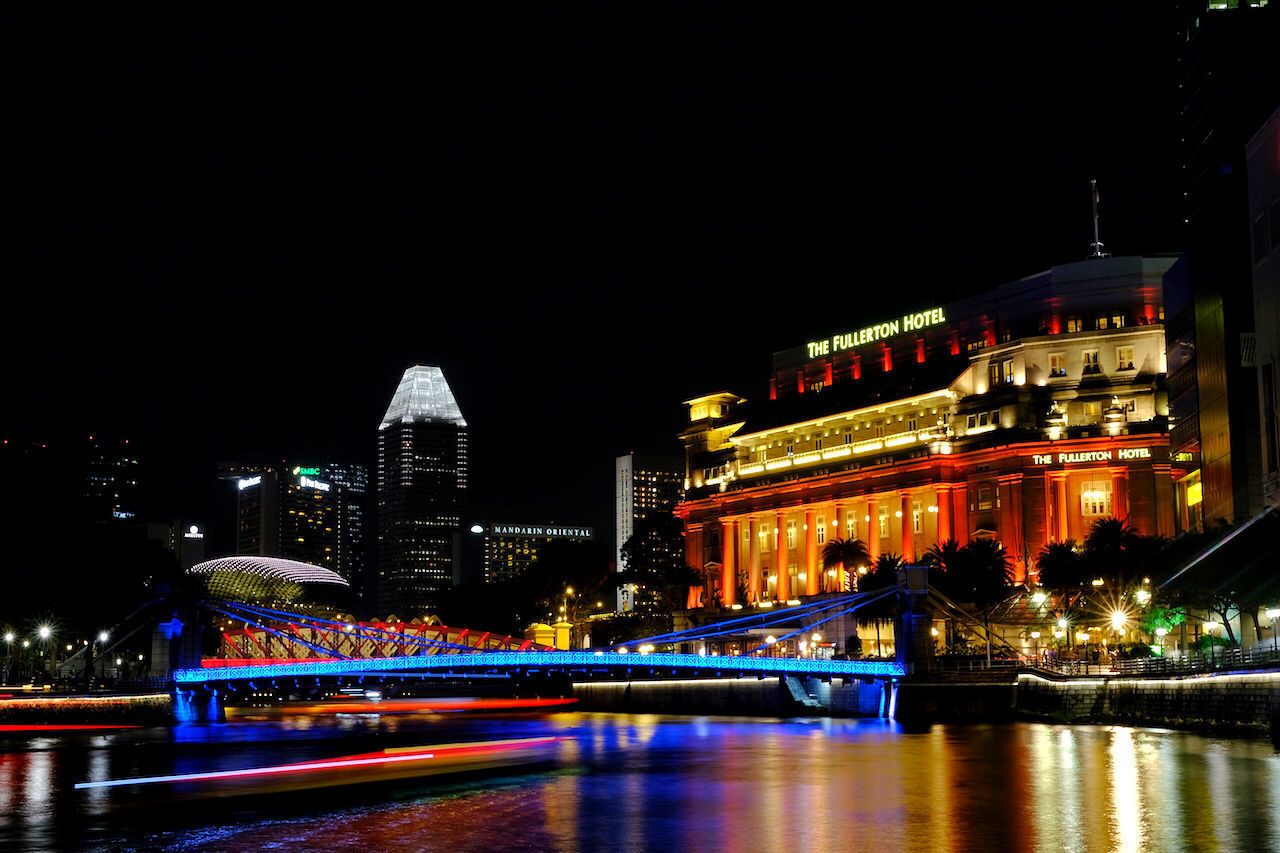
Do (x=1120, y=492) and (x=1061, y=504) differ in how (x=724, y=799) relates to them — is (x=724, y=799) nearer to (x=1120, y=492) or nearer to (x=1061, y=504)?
A: (x=1061, y=504)

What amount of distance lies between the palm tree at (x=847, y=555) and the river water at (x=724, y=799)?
240 feet

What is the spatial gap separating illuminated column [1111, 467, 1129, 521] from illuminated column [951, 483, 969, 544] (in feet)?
50.8

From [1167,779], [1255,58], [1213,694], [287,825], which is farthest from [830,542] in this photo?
[287,825]

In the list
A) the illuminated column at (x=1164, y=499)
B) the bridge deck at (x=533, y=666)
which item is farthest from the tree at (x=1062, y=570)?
the illuminated column at (x=1164, y=499)

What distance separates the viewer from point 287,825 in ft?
171

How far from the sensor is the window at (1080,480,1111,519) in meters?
152

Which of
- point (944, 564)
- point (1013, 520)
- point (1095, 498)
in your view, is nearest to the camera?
point (944, 564)

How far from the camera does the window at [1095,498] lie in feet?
500

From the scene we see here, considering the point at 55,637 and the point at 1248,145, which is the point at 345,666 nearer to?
the point at 55,637

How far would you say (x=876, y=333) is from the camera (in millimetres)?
185250

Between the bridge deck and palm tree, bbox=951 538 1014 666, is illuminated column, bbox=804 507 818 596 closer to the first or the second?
palm tree, bbox=951 538 1014 666

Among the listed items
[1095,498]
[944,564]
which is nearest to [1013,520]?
[1095,498]

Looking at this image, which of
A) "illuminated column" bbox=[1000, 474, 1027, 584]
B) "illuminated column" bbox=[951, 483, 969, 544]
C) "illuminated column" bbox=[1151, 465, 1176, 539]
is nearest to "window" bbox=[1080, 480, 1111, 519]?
"illuminated column" bbox=[1151, 465, 1176, 539]

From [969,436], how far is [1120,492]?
1727cm
